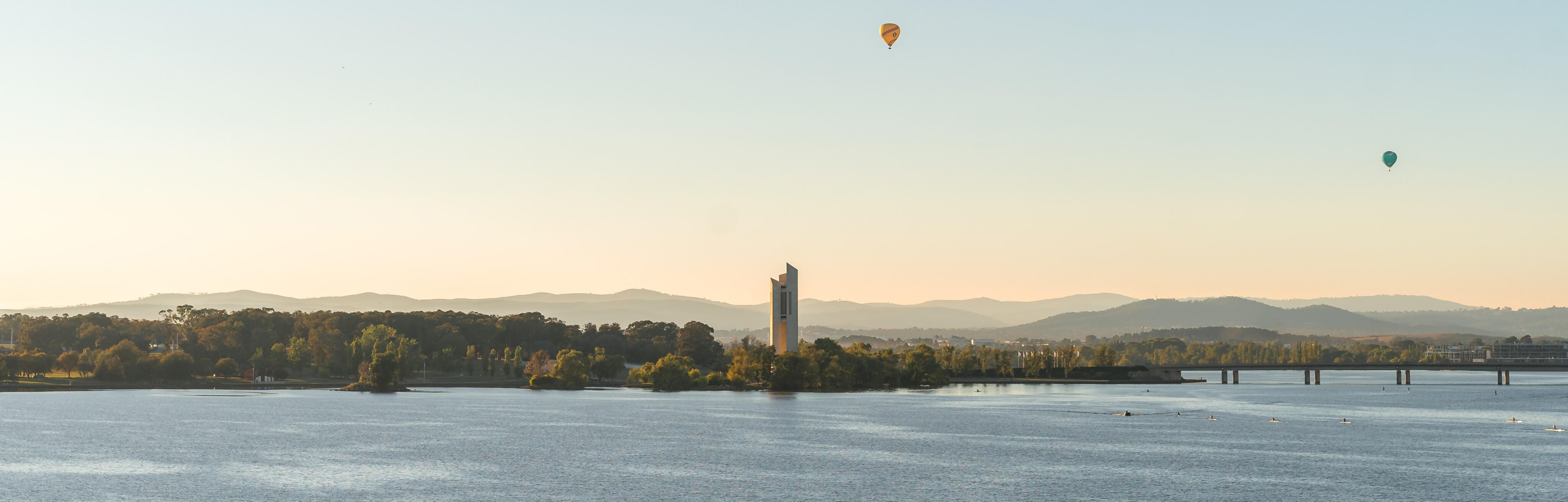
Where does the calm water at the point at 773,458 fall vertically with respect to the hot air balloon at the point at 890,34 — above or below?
below

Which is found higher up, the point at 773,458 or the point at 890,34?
the point at 890,34

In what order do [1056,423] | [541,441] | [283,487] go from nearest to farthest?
[283,487] → [541,441] → [1056,423]

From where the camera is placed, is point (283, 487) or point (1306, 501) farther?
point (283, 487)

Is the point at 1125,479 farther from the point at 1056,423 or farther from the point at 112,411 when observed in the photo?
the point at 112,411

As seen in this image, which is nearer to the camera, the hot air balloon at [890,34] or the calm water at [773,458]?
the calm water at [773,458]

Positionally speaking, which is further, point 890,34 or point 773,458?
point 890,34

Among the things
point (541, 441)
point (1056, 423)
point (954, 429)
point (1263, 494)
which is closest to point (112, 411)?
point (541, 441)
